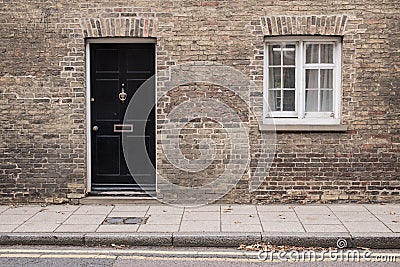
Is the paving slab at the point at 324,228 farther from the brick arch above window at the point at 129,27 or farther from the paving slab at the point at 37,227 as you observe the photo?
the brick arch above window at the point at 129,27

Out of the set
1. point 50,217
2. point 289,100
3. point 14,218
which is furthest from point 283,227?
point 14,218

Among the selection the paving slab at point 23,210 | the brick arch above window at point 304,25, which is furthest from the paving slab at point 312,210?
the paving slab at point 23,210

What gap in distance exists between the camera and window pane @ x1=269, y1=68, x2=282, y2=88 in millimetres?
9477

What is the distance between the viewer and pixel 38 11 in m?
9.19

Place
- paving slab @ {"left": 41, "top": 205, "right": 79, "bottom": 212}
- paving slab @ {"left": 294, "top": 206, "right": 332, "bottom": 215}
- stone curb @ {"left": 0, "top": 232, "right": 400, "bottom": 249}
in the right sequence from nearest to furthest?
stone curb @ {"left": 0, "top": 232, "right": 400, "bottom": 249} → paving slab @ {"left": 294, "top": 206, "right": 332, "bottom": 215} → paving slab @ {"left": 41, "top": 205, "right": 79, "bottom": 212}

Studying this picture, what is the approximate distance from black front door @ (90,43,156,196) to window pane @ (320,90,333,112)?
9.92 feet

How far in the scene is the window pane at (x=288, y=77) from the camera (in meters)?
9.47

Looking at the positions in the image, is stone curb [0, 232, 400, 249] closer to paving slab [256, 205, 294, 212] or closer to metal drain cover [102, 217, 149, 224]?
metal drain cover [102, 217, 149, 224]

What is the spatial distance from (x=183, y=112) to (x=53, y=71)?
237 cm

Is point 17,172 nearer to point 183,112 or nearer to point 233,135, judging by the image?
point 183,112

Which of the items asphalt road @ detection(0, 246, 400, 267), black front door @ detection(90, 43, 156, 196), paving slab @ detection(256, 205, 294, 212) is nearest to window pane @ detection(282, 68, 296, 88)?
paving slab @ detection(256, 205, 294, 212)

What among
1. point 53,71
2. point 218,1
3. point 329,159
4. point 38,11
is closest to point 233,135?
point 329,159

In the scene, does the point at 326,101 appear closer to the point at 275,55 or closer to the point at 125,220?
the point at 275,55

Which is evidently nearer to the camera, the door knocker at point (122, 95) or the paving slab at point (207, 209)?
the paving slab at point (207, 209)
